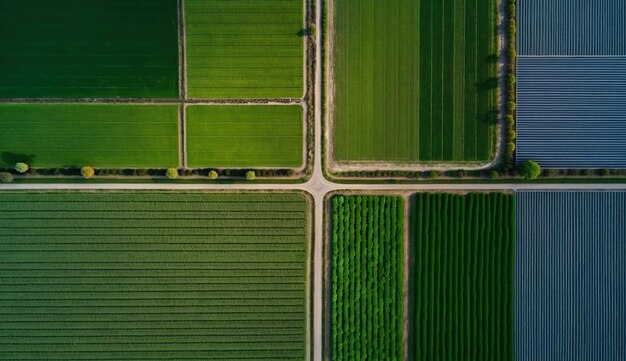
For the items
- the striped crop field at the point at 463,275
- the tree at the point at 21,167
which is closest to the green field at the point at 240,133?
the striped crop field at the point at 463,275

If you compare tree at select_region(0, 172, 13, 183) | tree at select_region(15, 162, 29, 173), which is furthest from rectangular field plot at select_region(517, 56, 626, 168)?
tree at select_region(0, 172, 13, 183)

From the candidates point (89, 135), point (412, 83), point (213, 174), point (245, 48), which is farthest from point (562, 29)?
point (89, 135)

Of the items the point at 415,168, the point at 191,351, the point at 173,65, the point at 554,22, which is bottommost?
the point at 191,351

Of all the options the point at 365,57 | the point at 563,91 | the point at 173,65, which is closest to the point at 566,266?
the point at 563,91

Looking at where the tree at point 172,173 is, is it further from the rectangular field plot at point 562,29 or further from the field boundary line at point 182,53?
the rectangular field plot at point 562,29

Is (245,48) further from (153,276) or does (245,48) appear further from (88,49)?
(153,276)

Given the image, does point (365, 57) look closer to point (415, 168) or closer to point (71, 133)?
point (415, 168)
